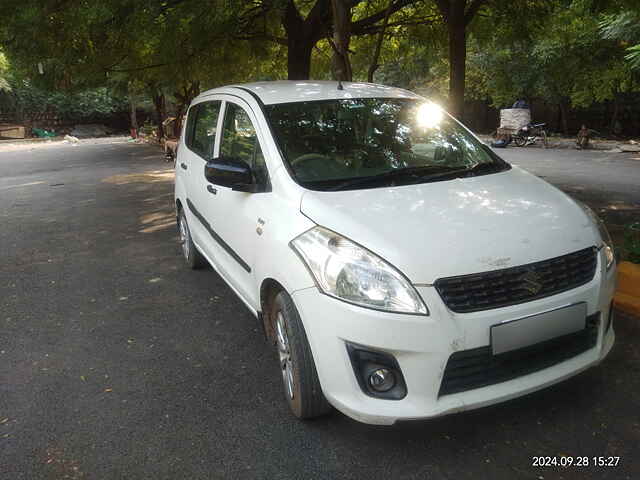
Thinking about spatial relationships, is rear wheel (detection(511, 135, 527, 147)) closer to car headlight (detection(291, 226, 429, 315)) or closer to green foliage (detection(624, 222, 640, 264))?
green foliage (detection(624, 222, 640, 264))

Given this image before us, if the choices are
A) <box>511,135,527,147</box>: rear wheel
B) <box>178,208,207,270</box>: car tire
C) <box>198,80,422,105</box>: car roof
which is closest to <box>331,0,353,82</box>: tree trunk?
<box>178,208,207,270</box>: car tire

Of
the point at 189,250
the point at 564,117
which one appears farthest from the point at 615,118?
the point at 189,250

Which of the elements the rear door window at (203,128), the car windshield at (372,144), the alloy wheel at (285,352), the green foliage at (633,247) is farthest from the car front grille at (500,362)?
the rear door window at (203,128)

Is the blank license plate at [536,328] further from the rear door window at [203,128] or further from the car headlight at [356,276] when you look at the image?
the rear door window at [203,128]

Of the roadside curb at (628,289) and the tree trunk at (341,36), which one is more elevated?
the tree trunk at (341,36)

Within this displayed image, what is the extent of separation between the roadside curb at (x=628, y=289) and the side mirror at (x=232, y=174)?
9.26ft

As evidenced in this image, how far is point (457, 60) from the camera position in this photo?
353 inches

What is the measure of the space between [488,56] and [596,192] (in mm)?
14865

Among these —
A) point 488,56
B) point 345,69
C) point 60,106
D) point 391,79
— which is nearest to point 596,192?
point 345,69

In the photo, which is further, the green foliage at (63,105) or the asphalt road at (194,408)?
the green foliage at (63,105)

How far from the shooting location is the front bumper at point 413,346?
2.42 metres

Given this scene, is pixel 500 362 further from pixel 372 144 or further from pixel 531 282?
pixel 372 144

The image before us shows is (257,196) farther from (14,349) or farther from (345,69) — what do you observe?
(345,69)

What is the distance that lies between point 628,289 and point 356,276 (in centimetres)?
274
